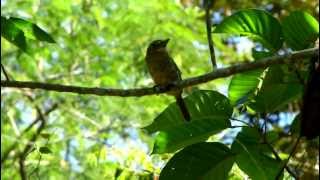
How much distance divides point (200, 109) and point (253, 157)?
0.19m

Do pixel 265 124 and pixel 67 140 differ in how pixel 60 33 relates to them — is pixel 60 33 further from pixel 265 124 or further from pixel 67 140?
pixel 265 124

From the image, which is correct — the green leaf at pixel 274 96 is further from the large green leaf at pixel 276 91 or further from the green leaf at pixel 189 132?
the green leaf at pixel 189 132

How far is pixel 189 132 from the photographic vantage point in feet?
5.19

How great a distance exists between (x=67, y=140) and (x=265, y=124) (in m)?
6.12

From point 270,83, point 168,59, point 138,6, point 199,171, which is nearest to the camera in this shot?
point 199,171

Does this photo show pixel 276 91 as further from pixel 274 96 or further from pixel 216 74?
pixel 216 74

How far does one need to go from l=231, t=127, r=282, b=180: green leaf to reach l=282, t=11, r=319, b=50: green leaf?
0.26 m

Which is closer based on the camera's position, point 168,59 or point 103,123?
point 168,59

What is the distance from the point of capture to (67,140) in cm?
756

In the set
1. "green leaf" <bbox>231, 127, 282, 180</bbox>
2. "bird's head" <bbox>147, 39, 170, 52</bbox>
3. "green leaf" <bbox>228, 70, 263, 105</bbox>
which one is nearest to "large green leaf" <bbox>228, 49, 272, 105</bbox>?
"green leaf" <bbox>228, 70, 263, 105</bbox>

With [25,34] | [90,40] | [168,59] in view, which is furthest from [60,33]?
[25,34]

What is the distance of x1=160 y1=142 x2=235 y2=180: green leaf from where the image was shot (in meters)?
1.57

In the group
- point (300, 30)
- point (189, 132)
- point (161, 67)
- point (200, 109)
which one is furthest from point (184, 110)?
point (161, 67)

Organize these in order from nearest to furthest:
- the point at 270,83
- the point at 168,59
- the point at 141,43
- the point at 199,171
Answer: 1. the point at 199,171
2. the point at 270,83
3. the point at 168,59
4. the point at 141,43
